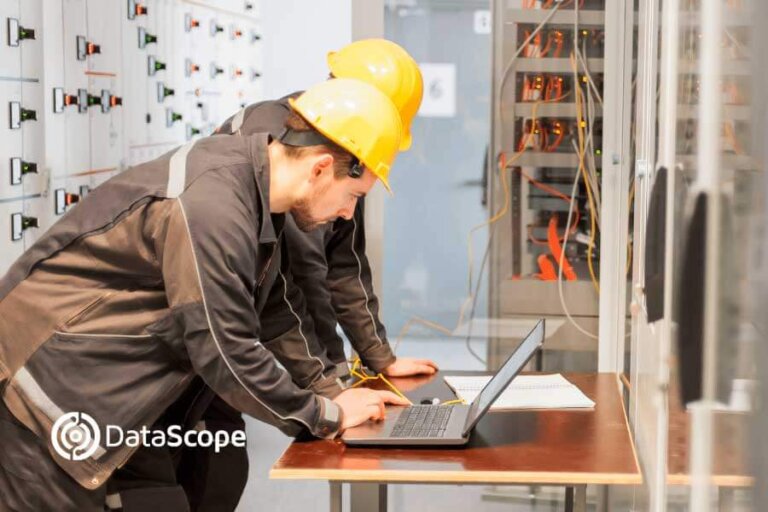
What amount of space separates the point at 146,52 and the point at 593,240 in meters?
2.01

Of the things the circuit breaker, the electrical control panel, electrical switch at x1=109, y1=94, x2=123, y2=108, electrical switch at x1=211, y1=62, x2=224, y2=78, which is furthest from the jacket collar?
electrical switch at x1=211, y1=62, x2=224, y2=78

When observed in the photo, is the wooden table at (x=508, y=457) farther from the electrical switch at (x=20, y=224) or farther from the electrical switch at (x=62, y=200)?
the electrical switch at (x=62, y=200)

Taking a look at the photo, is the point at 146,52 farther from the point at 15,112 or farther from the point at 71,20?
the point at 15,112

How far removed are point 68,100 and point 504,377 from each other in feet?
7.11

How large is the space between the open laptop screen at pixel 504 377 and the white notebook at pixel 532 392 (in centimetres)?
18

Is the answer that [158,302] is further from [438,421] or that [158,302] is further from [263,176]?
[438,421]

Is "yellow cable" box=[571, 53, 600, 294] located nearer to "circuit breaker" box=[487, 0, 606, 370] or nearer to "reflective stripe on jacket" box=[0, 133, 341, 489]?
"circuit breaker" box=[487, 0, 606, 370]

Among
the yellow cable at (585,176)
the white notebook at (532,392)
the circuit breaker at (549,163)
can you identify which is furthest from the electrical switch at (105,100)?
the white notebook at (532,392)

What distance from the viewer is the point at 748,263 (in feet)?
2.52

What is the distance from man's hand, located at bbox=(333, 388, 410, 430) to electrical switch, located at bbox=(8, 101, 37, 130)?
163 centimetres

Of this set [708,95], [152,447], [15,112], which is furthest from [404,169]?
[708,95]

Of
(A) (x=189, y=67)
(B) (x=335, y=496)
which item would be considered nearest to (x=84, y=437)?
(B) (x=335, y=496)

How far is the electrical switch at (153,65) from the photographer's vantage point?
4.39 meters

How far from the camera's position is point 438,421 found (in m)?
2.04
